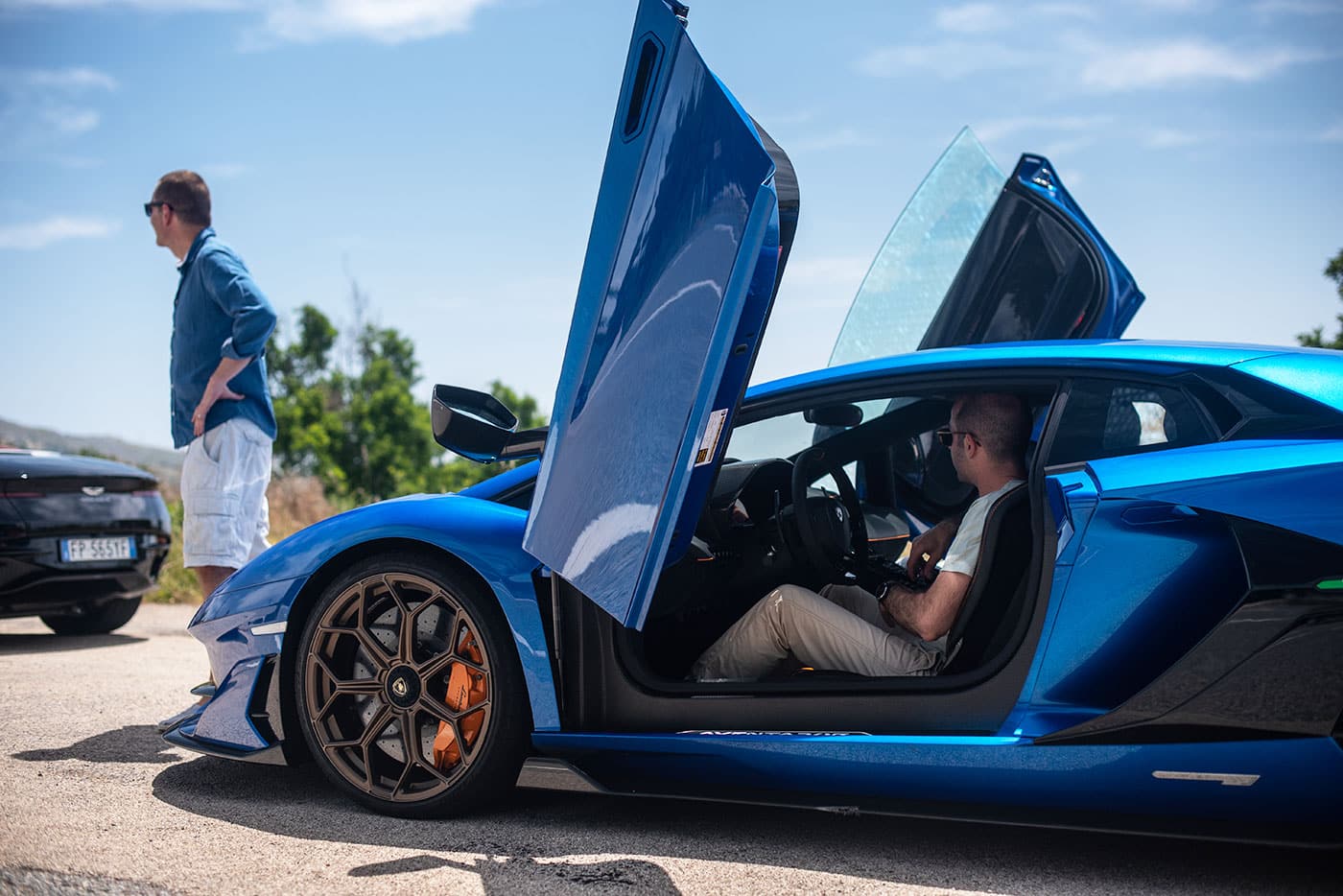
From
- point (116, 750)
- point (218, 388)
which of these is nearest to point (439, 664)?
point (116, 750)

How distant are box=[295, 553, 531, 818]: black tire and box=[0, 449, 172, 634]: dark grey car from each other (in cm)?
384

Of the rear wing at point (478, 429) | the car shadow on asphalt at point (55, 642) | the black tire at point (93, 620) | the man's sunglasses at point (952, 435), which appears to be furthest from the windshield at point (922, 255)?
the black tire at point (93, 620)

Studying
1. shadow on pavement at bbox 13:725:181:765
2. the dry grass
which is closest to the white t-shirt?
shadow on pavement at bbox 13:725:181:765

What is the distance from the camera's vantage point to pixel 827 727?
292 centimetres

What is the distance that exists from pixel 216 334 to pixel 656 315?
110 inches

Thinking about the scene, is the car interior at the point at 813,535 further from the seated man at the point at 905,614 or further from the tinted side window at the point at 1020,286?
the tinted side window at the point at 1020,286

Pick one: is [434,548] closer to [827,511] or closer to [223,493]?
[827,511]

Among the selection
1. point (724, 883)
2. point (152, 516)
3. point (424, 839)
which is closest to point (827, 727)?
point (724, 883)

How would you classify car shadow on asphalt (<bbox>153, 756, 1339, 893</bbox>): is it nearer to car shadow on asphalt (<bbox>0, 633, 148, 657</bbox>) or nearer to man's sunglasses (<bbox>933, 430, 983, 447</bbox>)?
man's sunglasses (<bbox>933, 430, 983, 447</bbox>)

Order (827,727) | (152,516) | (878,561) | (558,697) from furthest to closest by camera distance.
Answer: (152,516)
(878,561)
(558,697)
(827,727)

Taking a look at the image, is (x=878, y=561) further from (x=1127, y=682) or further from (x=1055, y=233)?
(x=1055, y=233)

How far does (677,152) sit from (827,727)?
143 cm

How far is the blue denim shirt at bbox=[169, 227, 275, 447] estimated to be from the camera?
4.75 meters

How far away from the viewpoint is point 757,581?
3.57 meters
